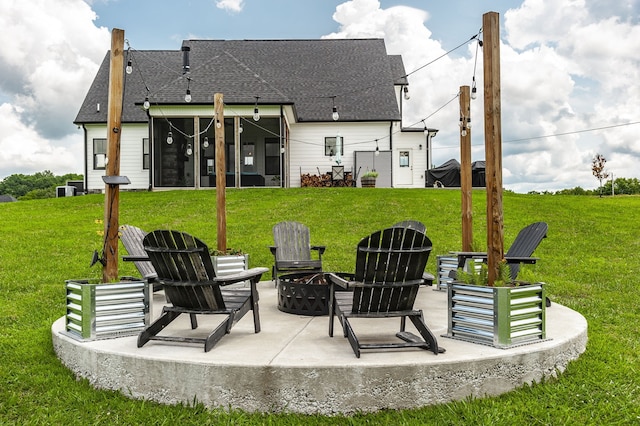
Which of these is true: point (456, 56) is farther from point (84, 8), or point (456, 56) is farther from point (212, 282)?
point (84, 8)

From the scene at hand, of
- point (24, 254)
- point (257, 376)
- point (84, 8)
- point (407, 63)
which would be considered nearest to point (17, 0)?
point (84, 8)

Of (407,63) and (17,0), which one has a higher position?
(407,63)

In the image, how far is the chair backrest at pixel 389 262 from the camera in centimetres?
352

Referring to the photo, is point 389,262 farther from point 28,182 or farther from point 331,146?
point 28,182

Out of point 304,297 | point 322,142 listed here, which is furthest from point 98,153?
point 304,297

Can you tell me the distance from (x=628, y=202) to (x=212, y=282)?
61.5ft

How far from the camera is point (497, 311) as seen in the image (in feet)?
12.0

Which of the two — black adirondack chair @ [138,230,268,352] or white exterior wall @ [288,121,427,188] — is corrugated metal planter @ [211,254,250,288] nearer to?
black adirondack chair @ [138,230,268,352]

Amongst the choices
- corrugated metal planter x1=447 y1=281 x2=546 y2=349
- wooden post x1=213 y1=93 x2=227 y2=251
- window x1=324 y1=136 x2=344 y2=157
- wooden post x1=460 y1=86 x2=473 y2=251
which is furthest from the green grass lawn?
window x1=324 y1=136 x2=344 y2=157

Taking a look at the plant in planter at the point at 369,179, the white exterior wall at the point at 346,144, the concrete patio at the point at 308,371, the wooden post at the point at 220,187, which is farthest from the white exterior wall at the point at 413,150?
the concrete patio at the point at 308,371

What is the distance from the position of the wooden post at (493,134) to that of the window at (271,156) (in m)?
18.5

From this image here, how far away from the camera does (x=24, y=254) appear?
1027 cm

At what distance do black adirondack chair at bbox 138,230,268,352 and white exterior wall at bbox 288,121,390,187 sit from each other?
18007 mm

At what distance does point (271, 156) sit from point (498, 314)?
63.4 ft
